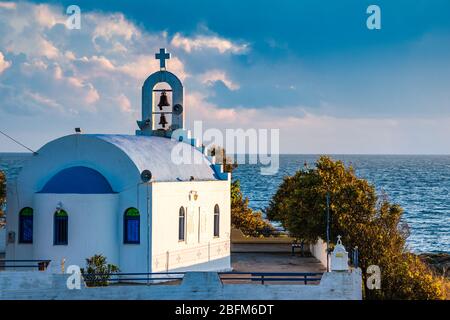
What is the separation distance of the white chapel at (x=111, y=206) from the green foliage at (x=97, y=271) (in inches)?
44.7

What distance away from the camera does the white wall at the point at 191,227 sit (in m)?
35.3

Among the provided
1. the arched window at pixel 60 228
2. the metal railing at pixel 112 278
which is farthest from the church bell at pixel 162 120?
the metal railing at pixel 112 278

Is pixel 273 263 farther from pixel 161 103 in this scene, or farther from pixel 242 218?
pixel 242 218

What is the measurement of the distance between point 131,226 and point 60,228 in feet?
8.71

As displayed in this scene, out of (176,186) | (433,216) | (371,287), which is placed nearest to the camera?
(371,287)

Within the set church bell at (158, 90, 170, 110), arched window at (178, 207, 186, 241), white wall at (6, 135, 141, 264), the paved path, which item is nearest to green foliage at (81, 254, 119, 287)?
white wall at (6, 135, 141, 264)

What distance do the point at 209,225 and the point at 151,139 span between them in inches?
171

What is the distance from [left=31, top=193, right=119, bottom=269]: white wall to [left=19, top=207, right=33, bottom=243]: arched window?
1.36 m

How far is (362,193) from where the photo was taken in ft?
124

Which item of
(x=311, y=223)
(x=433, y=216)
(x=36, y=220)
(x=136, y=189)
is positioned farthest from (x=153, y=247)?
(x=433, y=216)

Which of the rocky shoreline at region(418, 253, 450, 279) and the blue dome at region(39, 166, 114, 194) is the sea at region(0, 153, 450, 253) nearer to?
the rocky shoreline at region(418, 253, 450, 279)

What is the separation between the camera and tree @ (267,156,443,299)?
33.7 metres
